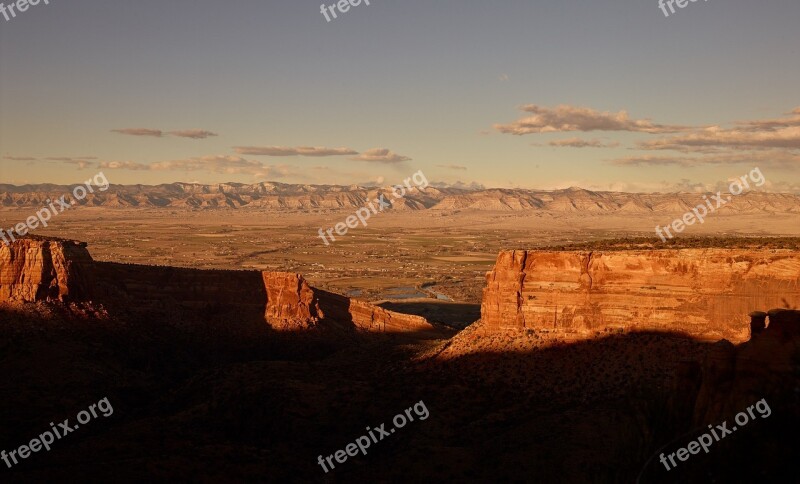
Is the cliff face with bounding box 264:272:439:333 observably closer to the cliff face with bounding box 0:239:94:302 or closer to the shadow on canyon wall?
the shadow on canyon wall

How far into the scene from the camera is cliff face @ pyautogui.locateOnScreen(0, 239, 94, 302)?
60406mm

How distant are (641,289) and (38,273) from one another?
45.9 m

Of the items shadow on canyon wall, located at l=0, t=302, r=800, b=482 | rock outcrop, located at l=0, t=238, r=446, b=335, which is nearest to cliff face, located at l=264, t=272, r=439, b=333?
rock outcrop, located at l=0, t=238, r=446, b=335

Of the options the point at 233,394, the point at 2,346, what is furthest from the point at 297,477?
the point at 2,346

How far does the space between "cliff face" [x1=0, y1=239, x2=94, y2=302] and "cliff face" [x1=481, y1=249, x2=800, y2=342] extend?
34000 millimetres

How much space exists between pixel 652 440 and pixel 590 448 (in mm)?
7877

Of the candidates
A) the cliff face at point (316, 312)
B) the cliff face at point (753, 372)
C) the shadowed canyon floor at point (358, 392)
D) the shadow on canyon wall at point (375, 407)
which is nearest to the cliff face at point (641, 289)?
the shadowed canyon floor at point (358, 392)

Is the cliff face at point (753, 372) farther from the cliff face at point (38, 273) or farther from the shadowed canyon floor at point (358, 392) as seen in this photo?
the cliff face at point (38, 273)

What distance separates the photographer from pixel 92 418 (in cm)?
4759

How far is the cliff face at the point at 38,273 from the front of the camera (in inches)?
2378

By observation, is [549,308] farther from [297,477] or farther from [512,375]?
[297,477]

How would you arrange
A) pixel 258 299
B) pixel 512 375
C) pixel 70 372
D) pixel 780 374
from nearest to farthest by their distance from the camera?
pixel 780 374
pixel 512 375
pixel 70 372
pixel 258 299

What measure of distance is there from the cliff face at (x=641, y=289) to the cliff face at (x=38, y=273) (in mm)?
34000

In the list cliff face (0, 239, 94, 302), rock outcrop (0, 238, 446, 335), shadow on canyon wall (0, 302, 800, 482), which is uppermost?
cliff face (0, 239, 94, 302)
